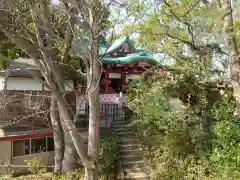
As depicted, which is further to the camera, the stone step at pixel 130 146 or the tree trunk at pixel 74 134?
the stone step at pixel 130 146

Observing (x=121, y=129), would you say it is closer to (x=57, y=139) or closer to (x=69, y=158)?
(x=57, y=139)

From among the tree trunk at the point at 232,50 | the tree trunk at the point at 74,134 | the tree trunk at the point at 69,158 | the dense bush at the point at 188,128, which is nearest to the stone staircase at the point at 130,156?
the dense bush at the point at 188,128

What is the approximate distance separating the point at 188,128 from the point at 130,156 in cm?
297

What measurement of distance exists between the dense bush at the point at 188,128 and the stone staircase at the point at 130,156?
522mm

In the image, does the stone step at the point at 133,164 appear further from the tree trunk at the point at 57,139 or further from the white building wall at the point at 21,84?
the white building wall at the point at 21,84

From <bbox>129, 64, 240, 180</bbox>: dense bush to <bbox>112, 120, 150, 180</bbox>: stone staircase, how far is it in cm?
52

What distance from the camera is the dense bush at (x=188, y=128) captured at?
27.6 feet

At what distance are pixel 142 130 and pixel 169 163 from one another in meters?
2.52

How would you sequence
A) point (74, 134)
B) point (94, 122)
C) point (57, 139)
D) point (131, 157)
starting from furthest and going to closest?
1. point (131, 157)
2. point (57, 139)
3. point (94, 122)
4. point (74, 134)

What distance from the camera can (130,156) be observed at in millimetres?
11609

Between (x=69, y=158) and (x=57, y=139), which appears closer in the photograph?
(x=69, y=158)

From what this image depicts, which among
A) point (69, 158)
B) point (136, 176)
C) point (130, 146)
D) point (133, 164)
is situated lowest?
point (136, 176)

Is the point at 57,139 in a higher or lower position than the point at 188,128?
lower

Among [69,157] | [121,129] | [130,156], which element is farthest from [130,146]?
[69,157]
